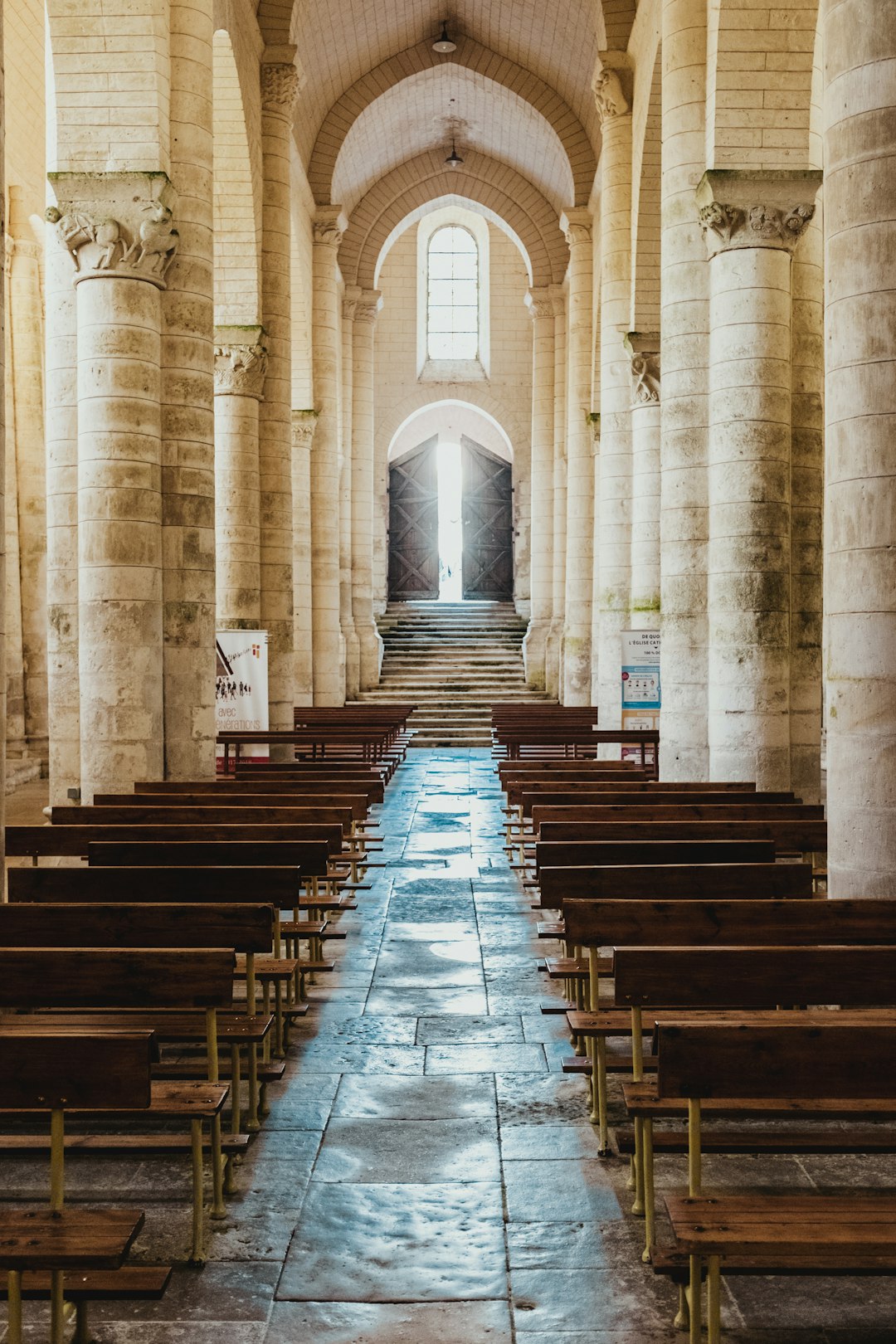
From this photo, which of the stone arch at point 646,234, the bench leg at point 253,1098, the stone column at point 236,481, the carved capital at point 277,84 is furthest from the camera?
the carved capital at point 277,84

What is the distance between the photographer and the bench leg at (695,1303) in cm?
301

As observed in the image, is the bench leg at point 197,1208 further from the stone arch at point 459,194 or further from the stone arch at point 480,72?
the stone arch at point 459,194

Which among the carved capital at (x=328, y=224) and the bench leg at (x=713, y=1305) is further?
the carved capital at (x=328, y=224)

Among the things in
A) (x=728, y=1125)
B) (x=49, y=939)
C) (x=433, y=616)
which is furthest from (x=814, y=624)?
(x=433, y=616)

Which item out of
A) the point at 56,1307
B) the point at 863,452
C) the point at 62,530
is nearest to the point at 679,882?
the point at 863,452

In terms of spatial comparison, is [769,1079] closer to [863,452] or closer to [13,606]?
[863,452]

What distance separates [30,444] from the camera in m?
19.3

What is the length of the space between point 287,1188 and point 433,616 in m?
27.9

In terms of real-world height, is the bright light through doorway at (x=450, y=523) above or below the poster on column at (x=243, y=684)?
above

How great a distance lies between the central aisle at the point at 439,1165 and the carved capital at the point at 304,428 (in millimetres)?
15970

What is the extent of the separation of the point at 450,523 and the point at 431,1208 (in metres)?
32.0

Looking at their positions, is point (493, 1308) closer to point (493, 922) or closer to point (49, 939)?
point (49, 939)

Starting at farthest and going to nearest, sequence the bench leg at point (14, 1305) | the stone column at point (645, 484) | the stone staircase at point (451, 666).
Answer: the stone staircase at point (451, 666)
the stone column at point (645, 484)
the bench leg at point (14, 1305)

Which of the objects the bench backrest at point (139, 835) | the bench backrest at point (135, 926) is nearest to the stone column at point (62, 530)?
the bench backrest at point (139, 835)
